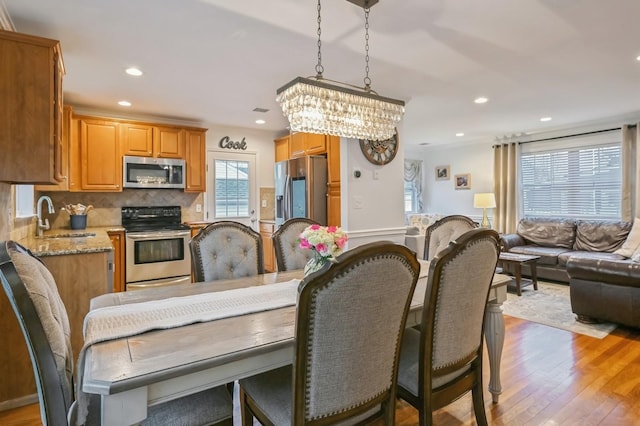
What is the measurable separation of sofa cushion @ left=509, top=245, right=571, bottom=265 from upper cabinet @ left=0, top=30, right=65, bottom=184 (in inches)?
228

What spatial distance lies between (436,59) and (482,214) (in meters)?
4.86

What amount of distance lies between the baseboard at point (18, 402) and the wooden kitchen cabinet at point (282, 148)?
4.06 metres

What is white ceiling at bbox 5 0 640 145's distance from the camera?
216 cm

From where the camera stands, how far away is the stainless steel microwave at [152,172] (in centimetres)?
452

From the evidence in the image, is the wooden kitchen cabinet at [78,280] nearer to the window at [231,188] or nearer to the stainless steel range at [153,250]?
the stainless steel range at [153,250]

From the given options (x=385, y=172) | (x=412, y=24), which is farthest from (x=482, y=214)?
(x=412, y=24)

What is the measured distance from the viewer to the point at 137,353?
1.17 m

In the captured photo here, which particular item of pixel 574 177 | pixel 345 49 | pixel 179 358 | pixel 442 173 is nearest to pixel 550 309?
pixel 574 177

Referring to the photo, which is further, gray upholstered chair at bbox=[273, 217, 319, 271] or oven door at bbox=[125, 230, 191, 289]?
oven door at bbox=[125, 230, 191, 289]

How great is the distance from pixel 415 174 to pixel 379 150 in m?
4.22

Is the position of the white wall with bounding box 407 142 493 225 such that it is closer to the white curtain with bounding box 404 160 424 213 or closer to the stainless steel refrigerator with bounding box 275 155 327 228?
the white curtain with bounding box 404 160 424 213

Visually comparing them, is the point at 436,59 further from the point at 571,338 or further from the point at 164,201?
the point at 164,201

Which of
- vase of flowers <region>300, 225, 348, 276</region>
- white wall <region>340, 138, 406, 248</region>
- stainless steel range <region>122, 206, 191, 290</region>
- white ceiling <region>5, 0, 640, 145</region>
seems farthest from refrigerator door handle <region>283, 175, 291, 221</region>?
vase of flowers <region>300, 225, 348, 276</region>

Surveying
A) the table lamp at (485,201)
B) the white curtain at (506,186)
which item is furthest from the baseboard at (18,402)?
the white curtain at (506,186)
